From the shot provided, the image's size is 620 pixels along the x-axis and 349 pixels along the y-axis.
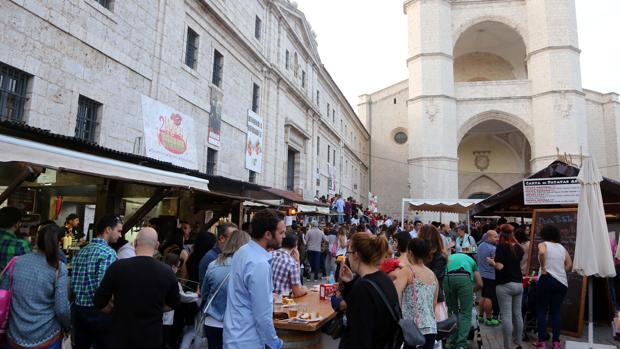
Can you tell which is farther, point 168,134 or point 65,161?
point 168,134

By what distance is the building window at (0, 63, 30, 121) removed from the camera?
293 inches

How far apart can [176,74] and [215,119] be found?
252 cm

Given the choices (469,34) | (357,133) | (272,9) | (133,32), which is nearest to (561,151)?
(469,34)

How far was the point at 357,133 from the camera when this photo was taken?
4162 cm

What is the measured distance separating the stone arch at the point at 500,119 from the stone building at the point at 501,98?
0.25 ft

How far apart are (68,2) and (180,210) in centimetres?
538

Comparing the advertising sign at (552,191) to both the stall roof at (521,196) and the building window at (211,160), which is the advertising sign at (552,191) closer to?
the stall roof at (521,196)

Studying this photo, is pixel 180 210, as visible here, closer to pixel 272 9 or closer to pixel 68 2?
pixel 68 2

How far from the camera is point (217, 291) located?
3.67 metres

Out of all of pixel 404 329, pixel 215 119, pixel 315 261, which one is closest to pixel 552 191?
pixel 315 261

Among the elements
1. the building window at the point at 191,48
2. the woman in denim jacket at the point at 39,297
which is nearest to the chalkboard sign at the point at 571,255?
the woman in denim jacket at the point at 39,297

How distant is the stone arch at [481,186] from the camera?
39.9 meters

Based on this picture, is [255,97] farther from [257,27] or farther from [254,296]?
[254,296]

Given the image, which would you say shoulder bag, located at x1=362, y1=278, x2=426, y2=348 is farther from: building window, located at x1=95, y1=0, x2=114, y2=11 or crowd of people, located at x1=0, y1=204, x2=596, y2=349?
building window, located at x1=95, y1=0, x2=114, y2=11
